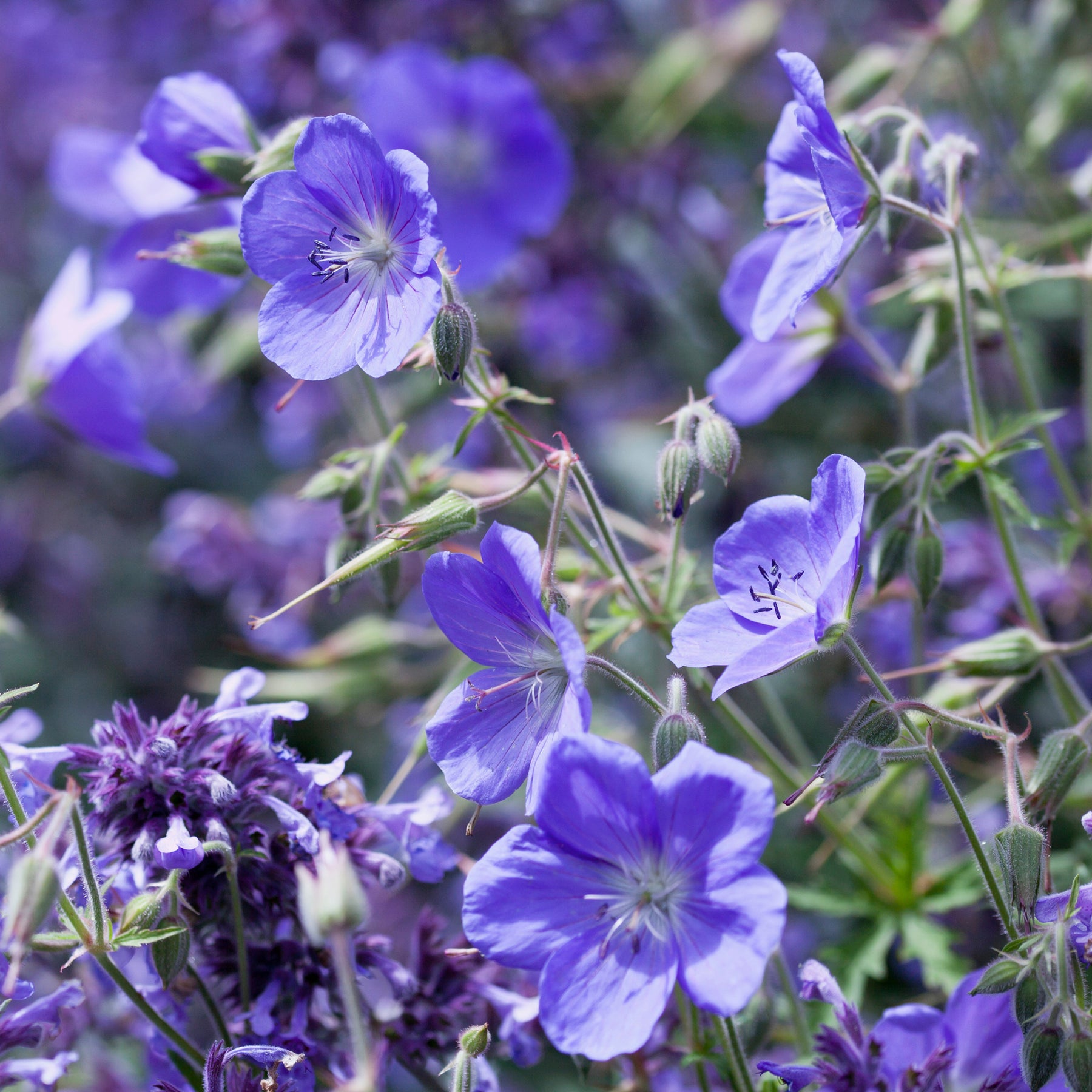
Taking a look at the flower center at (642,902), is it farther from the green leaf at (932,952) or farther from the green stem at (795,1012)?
the green leaf at (932,952)

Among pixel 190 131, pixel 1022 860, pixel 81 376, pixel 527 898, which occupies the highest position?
pixel 190 131

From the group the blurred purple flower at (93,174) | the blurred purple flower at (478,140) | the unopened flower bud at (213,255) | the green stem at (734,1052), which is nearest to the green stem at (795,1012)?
the green stem at (734,1052)

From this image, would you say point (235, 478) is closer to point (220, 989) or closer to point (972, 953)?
point (220, 989)

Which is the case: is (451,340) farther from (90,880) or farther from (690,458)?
(90,880)

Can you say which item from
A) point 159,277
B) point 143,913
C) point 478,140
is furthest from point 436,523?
point 478,140

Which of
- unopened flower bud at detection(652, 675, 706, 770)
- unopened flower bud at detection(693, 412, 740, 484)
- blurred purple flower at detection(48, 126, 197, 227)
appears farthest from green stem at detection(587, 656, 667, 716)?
blurred purple flower at detection(48, 126, 197, 227)
